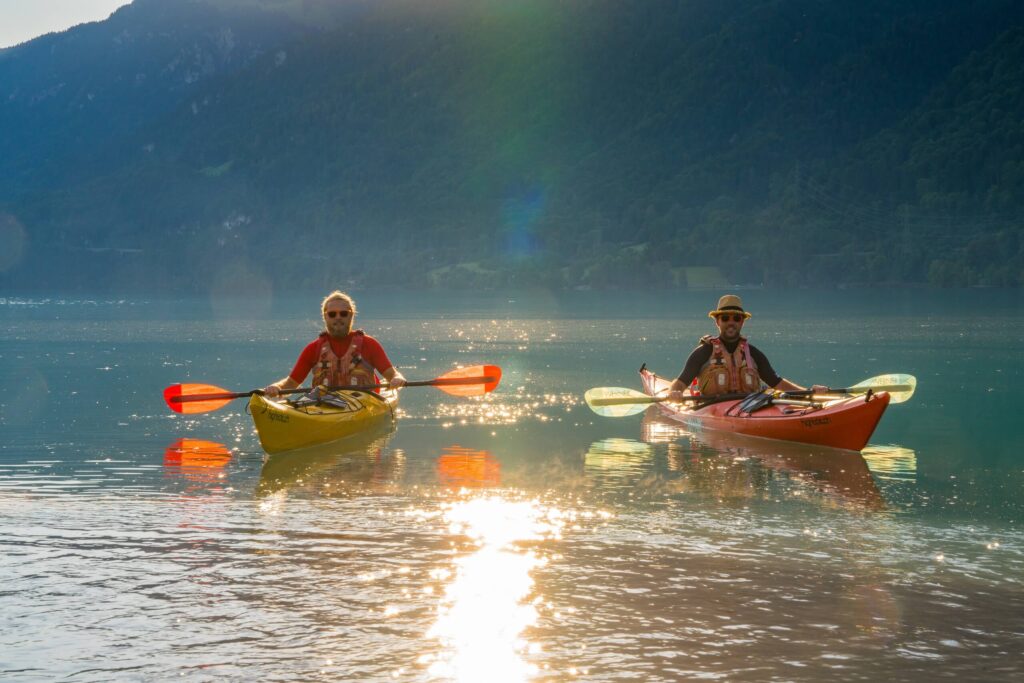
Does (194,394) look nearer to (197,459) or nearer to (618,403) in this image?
(197,459)

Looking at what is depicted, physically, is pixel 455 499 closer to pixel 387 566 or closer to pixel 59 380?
pixel 387 566

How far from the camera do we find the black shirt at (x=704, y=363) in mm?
19156

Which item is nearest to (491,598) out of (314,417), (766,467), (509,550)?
(509,550)

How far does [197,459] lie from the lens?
1775 centimetres

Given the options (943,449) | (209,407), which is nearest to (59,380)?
(209,407)

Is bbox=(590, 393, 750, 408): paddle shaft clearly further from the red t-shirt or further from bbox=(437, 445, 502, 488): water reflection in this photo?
the red t-shirt

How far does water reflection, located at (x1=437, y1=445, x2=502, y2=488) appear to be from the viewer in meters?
15.4

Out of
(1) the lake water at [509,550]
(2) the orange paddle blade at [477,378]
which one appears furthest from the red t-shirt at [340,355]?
(2) the orange paddle blade at [477,378]

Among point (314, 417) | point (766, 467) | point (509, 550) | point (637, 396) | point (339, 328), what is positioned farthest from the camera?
point (637, 396)

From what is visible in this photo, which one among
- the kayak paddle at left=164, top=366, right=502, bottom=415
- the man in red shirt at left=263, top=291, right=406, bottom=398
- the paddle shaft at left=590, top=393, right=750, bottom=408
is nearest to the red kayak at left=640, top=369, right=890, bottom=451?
the paddle shaft at left=590, top=393, right=750, bottom=408

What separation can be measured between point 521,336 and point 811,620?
4818cm

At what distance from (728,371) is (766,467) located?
10.7 ft

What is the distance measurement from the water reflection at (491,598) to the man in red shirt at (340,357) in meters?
6.16

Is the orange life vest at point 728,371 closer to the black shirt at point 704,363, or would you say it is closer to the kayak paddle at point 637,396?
the black shirt at point 704,363
